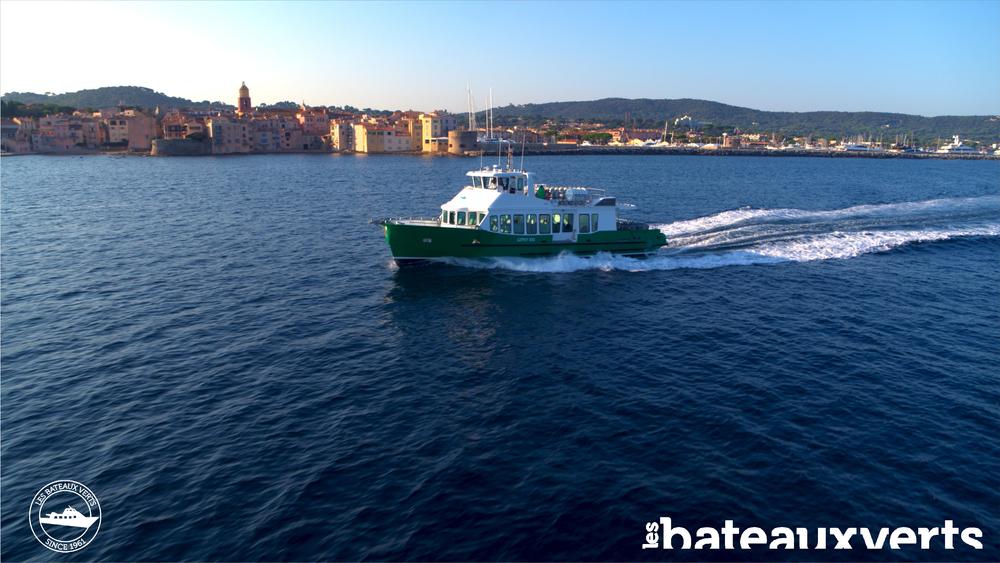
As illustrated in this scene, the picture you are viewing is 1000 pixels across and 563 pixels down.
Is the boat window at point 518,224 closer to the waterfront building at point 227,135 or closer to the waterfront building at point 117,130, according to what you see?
the waterfront building at point 227,135

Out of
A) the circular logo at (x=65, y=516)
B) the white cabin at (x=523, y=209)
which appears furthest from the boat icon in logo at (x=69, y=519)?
the white cabin at (x=523, y=209)

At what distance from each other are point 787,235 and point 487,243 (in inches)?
1189

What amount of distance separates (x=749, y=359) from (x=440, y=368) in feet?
49.1

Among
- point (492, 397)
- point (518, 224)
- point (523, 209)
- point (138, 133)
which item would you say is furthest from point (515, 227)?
point (138, 133)

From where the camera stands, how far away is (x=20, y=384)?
78.7 feet

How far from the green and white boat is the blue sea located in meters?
1.70

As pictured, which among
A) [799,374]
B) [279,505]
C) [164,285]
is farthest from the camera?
A: [164,285]

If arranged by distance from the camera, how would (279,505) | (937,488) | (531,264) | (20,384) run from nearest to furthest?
(279,505), (937,488), (20,384), (531,264)

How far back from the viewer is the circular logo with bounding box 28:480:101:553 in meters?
15.9

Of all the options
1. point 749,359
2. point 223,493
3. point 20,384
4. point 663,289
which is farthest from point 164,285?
point 749,359

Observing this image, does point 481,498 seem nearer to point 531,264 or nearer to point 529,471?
point 529,471

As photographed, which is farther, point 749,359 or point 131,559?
point 749,359

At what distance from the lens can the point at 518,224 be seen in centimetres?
4328

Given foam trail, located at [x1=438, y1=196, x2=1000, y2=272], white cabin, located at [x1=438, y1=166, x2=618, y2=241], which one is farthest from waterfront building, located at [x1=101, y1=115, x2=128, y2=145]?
foam trail, located at [x1=438, y1=196, x2=1000, y2=272]
